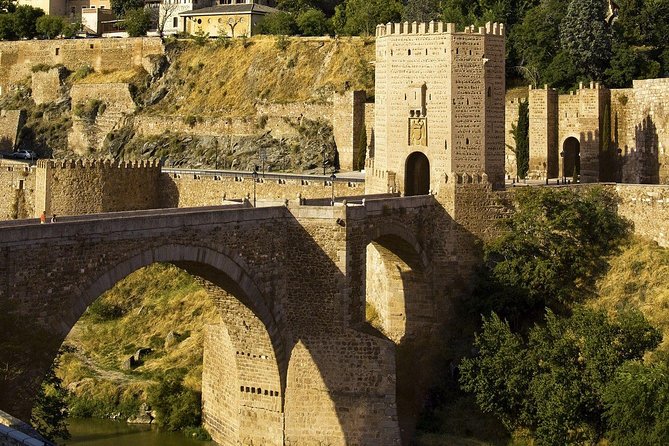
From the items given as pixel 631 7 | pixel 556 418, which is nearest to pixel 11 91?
pixel 631 7

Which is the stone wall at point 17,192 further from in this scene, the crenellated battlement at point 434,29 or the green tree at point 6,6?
the green tree at point 6,6

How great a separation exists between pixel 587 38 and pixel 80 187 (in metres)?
27.1

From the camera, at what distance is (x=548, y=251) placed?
39938 millimetres

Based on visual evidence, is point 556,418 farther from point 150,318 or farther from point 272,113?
point 272,113

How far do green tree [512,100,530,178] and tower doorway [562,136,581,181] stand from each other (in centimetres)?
159

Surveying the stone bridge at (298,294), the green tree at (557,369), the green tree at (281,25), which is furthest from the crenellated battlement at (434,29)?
the green tree at (281,25)

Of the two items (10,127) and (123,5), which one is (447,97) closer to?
(10,127)

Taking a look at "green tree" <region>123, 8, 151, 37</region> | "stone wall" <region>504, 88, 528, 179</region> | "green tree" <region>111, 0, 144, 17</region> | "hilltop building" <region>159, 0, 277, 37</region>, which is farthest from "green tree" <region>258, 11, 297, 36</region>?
"stone wall" <region>504, 88, 528, 179</region>

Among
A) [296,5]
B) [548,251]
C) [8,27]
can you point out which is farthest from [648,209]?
[8,27]

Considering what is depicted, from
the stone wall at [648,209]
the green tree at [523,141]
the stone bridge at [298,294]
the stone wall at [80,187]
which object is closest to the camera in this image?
the stone bridge at [298,294]

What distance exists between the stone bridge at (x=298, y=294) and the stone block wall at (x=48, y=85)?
50404 millimetres

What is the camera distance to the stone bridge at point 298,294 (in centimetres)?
2916

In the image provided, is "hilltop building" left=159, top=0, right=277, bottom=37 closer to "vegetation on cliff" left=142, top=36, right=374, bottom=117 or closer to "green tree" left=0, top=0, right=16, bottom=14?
"vegetation on cliff" left=142, top=36, right=374, bottom=117

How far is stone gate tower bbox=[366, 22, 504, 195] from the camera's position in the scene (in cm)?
3981
